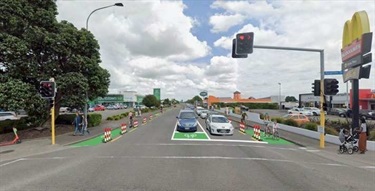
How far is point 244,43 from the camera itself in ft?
48.0

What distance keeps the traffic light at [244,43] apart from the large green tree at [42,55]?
1108 centimetres

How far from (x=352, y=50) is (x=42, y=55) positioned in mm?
19565

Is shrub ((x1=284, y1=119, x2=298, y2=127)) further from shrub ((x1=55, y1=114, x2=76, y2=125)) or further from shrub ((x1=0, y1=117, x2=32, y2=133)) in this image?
shrub ((x1=0, y1=117, x2=32, y2=133))

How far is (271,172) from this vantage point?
888 centimetres

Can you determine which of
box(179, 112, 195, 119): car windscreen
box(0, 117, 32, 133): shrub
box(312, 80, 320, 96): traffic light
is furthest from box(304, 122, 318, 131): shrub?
box(0, 117, 32, 133): shrub

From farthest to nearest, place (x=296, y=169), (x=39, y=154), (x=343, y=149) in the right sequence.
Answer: (x=343, y=149)
(x=39, y=154)
(x=296, y=169)

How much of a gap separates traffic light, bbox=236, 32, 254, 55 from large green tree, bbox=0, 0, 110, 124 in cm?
1108

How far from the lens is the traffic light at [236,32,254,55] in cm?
1459

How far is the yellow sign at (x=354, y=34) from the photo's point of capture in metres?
16.0

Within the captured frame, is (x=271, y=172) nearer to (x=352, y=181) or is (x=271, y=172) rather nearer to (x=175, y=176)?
(x=352, y=181)

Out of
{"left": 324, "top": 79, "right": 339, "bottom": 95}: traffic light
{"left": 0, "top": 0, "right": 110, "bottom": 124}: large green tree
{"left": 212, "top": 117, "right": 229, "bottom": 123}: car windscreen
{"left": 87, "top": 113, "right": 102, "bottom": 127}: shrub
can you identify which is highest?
{"left": 0, "top": 0, "right": 110, "bottom": 124}: large green tree

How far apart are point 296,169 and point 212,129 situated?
476 inches

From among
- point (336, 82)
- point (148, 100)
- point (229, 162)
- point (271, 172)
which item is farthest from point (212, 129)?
point (148, 100)

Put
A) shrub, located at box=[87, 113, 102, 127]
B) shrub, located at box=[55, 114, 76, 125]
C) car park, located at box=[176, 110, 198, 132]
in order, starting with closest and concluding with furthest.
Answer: car park, located at box=[176, 110, 198, 132]
shrub, located at box=[55, 114, 76, 125]
shrub, located at box=[87, 113, 102, 127]
